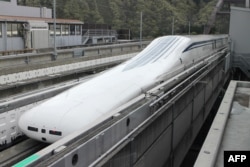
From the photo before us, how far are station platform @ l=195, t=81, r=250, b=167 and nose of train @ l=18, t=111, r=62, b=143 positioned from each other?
3190 mm

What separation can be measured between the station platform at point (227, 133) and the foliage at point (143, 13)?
59.5 meters

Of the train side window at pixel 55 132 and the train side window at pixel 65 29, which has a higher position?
the train side window at pixel 65 29

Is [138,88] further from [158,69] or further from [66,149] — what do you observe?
[66,149]

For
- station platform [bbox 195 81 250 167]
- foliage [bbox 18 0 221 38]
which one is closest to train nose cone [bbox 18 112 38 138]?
station platform [bbox 195 81 250 167]

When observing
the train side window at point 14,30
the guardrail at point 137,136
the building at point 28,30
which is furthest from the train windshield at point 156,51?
the train side window at point 14,30

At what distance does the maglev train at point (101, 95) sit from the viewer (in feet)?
23.9

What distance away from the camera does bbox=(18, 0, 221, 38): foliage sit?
239 feet

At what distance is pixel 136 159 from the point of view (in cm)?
692

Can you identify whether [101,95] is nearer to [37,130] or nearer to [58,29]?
[37,130]

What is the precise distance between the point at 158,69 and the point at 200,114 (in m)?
4.01

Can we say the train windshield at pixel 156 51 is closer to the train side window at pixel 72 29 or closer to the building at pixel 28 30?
the building at pixel 28 30

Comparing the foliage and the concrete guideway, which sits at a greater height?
the foliage

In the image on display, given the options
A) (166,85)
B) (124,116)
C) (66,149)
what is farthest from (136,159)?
(166,85)

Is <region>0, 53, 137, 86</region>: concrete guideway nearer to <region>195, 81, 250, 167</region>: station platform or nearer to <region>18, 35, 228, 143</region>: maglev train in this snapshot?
<region>18, 35, 228, 143</region>: maglev train
